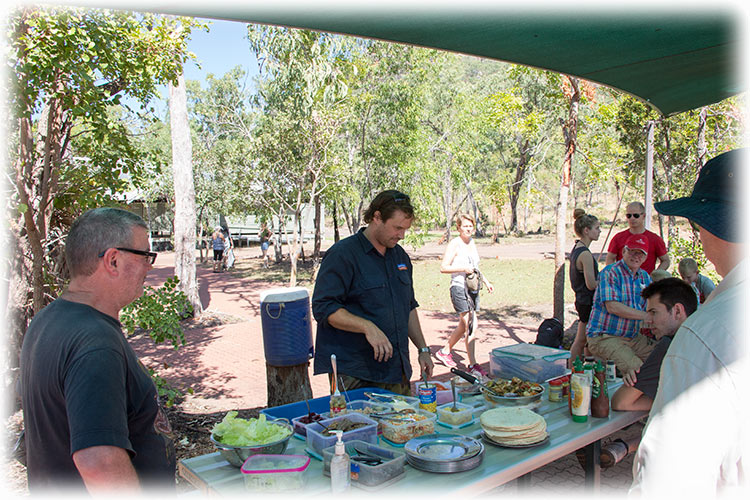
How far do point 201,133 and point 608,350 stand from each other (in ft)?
127

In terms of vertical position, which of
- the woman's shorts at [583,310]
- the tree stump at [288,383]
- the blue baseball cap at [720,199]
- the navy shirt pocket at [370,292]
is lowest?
the tree stump at [288,383]

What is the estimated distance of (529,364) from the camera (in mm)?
3654

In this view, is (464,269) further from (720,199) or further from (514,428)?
(720,199)

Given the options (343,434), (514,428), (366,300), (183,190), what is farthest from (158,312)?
(183,190)

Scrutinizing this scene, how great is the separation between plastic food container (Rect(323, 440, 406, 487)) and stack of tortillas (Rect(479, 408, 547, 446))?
1.64 ft

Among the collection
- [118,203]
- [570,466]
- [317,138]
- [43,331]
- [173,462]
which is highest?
[317,138]

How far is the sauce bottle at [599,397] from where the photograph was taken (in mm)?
2990

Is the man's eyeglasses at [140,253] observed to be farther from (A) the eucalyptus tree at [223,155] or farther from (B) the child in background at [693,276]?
(A) the eucalyptus tree at [223,155]

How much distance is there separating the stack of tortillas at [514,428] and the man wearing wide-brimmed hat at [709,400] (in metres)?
1.11

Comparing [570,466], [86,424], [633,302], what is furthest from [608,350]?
[86,424]

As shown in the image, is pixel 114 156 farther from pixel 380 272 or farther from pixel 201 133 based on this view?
pixel 201 133

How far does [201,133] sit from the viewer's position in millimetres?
39219

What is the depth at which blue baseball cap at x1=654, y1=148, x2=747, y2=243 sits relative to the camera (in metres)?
1.48

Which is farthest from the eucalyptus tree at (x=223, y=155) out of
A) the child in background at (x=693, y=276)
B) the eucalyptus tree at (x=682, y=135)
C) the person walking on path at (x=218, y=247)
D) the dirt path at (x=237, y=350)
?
the child in background at (x=693, y=276)
